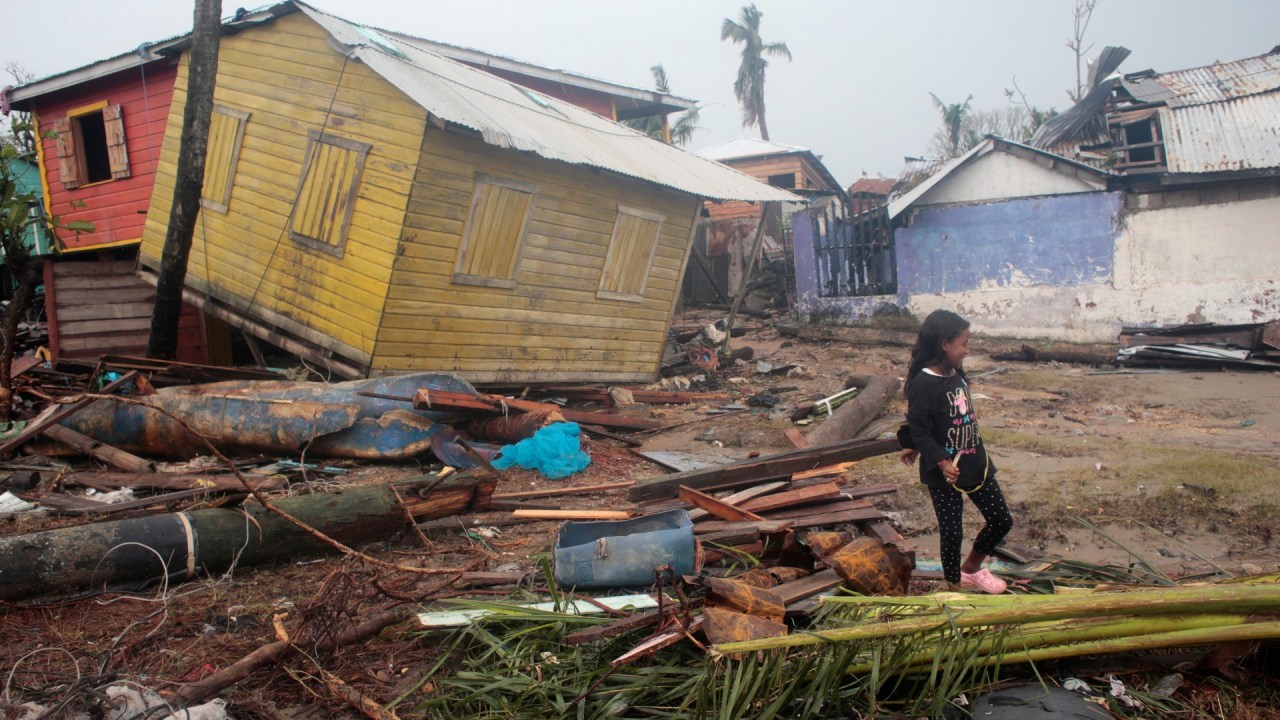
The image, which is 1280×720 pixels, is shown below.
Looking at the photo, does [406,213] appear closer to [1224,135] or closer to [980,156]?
[980,156]

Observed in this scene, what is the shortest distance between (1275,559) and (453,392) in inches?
253

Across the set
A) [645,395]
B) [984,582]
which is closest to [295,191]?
[645,395]

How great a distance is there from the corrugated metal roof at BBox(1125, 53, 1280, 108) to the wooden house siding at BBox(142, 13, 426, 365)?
45.4 ft

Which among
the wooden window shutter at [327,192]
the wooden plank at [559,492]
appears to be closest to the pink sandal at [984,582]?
the wooden plank at [559,492]

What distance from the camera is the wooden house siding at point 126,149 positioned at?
565 inches

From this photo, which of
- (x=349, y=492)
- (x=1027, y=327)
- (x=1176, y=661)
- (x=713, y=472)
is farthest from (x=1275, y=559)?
(x=1027, y=327)

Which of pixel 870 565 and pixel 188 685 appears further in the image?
pixel 870 565

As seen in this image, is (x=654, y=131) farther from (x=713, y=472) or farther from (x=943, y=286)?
(x=713, y=472)

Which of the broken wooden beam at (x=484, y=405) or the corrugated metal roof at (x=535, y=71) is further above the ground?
the corrugated metal roof at (x=535, y=71)

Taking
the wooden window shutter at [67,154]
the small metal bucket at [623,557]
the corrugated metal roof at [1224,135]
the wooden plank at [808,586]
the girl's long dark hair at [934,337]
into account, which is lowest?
the small metal bucket at [623,557]

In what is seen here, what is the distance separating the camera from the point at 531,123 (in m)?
9.80

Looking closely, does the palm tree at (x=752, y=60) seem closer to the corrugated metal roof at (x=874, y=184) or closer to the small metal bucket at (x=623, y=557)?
the corrugated metal roof at (x=874, y=184)

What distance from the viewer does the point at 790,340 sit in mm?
16500

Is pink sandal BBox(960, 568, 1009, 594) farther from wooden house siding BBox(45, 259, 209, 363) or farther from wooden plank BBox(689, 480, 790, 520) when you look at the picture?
wooden house siding BBox(45, 259, 209, 363)
